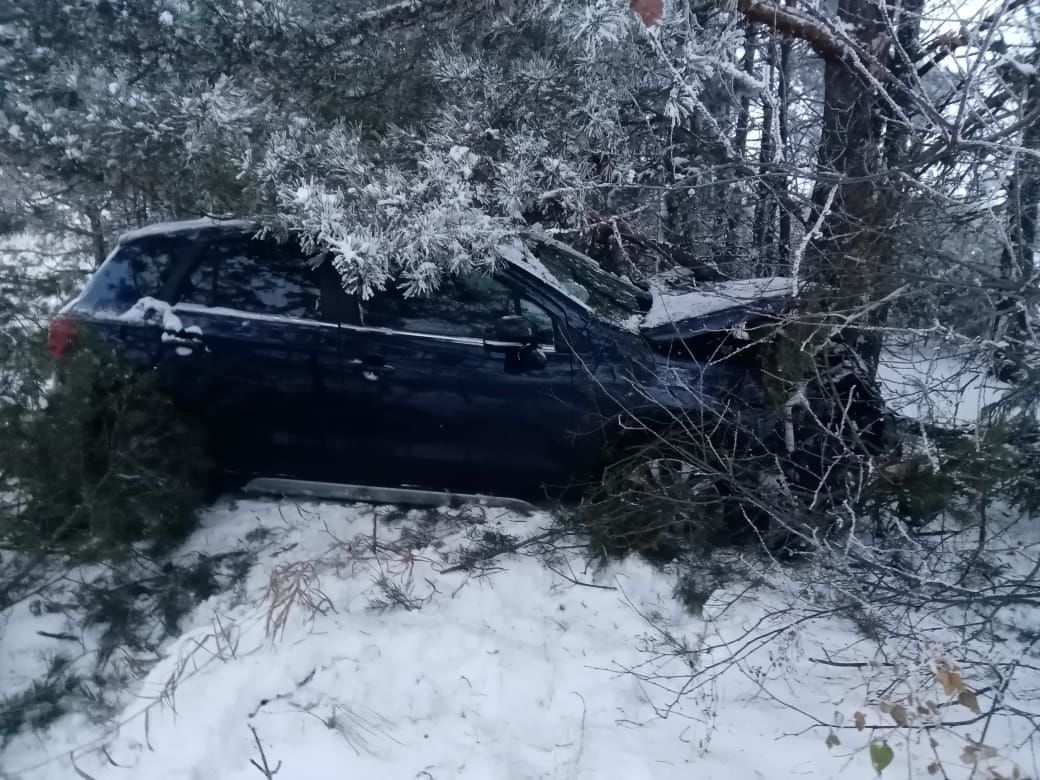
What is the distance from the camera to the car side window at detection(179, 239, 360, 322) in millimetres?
4059

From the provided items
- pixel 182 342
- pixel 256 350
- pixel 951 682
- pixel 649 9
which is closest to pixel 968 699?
pixel 951 682

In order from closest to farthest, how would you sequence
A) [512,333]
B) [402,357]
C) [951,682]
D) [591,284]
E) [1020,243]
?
1. [951,682]
2. [1020,243]
3. [512,333]
4. [402,357]
5. [591,284]

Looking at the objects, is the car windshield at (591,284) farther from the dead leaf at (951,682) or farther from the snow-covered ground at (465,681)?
the dead leaf at (951,682)

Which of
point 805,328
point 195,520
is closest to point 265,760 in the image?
point 195,520

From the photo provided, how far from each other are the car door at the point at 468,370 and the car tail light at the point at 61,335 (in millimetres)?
1309

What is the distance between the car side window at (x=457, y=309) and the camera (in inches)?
158

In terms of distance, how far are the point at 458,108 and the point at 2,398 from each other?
2.59m

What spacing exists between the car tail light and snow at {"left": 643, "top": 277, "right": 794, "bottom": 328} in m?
2.89

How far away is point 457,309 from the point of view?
4027 mm

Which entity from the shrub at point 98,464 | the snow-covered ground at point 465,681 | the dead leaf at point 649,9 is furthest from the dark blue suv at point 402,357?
the dead leaf at point 649,9

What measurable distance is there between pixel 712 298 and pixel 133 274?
309cm

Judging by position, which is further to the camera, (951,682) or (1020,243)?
(1020,243)

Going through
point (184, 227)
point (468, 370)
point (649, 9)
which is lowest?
point (468, 370)

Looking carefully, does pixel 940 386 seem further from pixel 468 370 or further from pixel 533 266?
pixel 468 370
